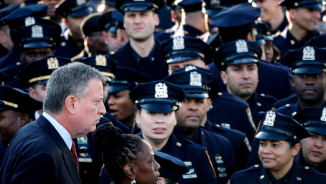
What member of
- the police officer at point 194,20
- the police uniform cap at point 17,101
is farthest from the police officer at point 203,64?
the police uniform cap at point 17,101

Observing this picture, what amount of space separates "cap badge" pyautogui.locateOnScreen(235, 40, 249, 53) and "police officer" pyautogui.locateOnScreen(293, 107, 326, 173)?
133 cm

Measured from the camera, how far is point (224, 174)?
547 cm

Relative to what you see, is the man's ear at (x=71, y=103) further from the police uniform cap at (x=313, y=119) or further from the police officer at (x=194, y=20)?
the police officer at (x=194, y=20)

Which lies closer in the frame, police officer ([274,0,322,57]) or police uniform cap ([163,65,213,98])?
police uniform cap ([163,65,213,98])

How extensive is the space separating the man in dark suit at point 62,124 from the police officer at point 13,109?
1705 mm

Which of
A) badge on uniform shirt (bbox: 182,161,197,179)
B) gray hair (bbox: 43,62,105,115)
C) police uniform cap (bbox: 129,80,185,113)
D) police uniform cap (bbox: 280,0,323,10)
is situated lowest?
badge on uniform shirt (bbox: 182,161,197,179)

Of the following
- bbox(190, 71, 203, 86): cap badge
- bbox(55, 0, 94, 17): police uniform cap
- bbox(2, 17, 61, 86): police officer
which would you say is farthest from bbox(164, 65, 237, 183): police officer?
bbox(55, 0, 94, 17): police uniform cap

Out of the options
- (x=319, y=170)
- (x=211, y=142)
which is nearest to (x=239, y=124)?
(x=211, y=142)

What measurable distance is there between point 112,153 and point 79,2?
538 cm

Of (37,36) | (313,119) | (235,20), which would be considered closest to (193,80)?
(313,119)

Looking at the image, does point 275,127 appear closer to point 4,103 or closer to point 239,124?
point 239,124

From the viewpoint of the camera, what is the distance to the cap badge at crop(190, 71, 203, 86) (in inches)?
223

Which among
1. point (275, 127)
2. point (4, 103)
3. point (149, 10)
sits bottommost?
point (275, 127)

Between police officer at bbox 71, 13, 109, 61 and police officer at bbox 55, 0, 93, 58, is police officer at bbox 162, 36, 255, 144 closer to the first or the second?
police officer at bbox 71, 13, 109, 61
